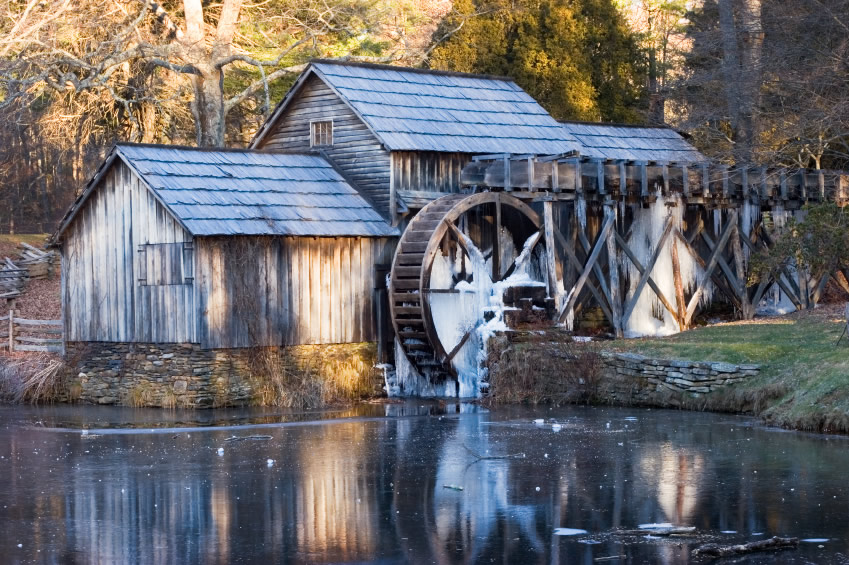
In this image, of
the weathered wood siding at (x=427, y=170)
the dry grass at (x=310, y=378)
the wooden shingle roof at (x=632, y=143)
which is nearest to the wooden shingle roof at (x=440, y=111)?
the weathered wood siding at (x=427, y=170)

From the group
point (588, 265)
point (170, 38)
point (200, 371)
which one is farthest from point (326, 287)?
point (170, 38)

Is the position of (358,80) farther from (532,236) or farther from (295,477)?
(295,477)

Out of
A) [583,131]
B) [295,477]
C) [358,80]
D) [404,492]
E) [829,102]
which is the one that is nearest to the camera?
[404,492]

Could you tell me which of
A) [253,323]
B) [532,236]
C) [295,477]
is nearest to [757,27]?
[532,236]

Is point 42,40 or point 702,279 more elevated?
point 42,40

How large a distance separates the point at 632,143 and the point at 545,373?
10.4 m

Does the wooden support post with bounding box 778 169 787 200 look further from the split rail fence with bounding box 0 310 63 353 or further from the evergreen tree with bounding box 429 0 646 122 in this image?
the split rail fence with bounding box 0 310 63 353

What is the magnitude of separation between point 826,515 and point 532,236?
14.4m

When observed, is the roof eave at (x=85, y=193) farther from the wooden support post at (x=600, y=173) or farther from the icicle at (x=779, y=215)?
the icicle at (x=779, y=215)

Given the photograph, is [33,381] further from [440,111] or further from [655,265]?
[655,265]

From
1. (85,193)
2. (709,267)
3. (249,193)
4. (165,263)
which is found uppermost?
(85,193)

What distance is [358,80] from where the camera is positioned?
26875 millimetres

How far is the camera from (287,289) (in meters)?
24.0

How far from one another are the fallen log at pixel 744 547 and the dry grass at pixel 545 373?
11.4m
